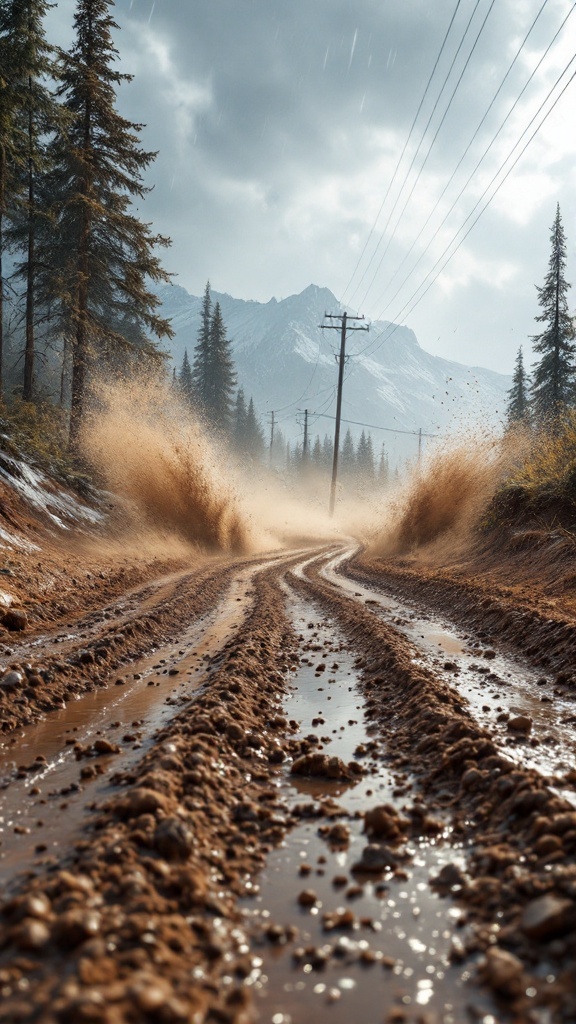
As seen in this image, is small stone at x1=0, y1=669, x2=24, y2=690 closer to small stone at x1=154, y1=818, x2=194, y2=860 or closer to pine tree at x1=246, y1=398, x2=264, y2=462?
small stone at x1=154, y1=818, x2=194, y2=860

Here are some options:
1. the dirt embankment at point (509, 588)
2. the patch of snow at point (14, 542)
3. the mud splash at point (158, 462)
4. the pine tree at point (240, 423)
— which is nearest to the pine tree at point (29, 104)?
the mud splash at point (158, 462)

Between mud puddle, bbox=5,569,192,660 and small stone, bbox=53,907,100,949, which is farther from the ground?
small stone, bbox=53,907,100,949

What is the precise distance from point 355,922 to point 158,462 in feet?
59.1

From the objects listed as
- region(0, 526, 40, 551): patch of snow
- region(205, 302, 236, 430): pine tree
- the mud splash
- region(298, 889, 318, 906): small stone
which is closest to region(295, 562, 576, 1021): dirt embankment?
region(298, 889, 318, 906): small stone

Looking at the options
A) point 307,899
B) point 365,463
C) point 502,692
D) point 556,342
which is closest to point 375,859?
point 307,899

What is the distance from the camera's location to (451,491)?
15.9 meters

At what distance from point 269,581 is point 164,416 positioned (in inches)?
383

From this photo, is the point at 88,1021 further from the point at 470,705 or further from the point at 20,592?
the point at 20,592

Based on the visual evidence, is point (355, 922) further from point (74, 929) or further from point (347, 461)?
point (347, 461)

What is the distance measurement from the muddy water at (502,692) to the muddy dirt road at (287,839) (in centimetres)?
3

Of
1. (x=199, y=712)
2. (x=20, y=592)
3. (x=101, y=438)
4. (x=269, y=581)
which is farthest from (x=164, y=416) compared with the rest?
(x=199, y=712)

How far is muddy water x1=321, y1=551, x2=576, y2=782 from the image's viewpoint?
3322mm

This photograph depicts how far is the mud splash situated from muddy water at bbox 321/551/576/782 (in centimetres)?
1250

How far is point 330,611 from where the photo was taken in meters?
8.77
